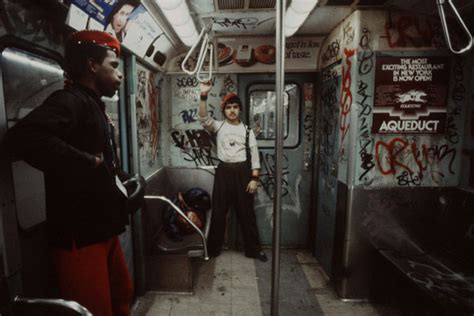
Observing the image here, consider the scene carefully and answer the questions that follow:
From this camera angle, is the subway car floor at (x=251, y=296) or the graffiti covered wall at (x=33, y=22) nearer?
the graffiti covered wall at (x=33, y=22)

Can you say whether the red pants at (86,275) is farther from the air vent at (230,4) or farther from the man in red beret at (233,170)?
the air vent at (230,4)

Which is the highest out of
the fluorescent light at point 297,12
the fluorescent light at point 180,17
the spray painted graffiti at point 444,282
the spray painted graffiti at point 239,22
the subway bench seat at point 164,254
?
the spray painted graffiti at point 239,22

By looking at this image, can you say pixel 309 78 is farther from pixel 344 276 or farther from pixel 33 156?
pixel 33 156

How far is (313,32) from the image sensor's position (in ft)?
12.0

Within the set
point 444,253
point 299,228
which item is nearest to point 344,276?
point 444,253

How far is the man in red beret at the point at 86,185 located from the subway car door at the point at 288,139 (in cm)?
268

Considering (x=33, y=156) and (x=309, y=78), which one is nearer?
(x=33, y=156)

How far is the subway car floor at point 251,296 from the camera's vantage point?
2871 mm

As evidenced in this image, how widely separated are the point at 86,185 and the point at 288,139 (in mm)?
3147

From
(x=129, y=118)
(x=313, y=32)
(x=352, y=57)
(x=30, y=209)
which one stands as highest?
(x=313, y=32)

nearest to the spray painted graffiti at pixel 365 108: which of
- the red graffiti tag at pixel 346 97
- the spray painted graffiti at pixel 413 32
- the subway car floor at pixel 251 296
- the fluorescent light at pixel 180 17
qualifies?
the red graffiti tag at pixel 346 97

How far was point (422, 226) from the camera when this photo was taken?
289 centimetres

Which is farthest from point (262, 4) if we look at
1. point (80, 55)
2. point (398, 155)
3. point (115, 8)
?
point (398, 155)

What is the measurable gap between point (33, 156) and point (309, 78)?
11.9 ft
